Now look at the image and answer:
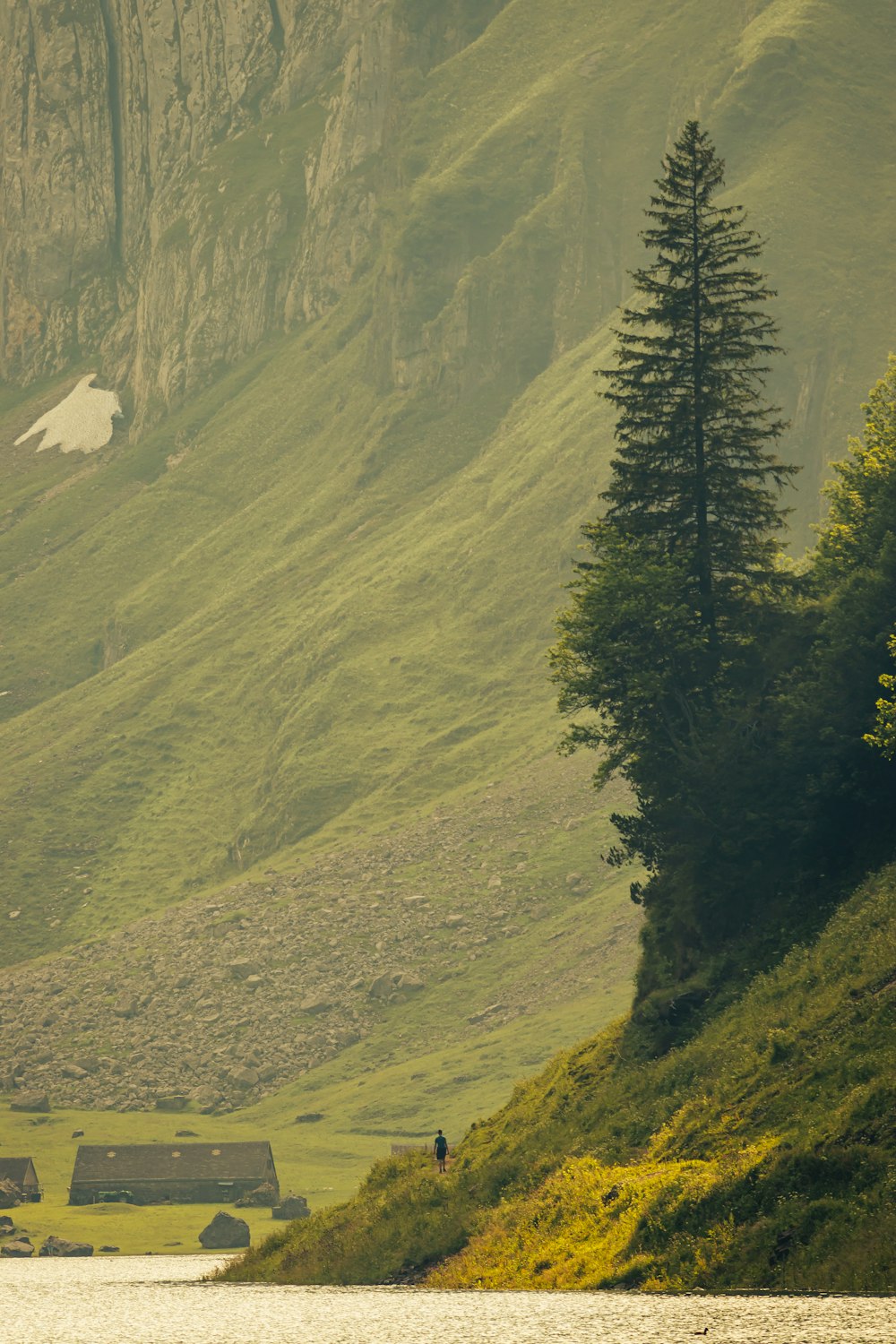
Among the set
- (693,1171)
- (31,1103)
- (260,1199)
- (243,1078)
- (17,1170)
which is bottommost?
(31,1103)

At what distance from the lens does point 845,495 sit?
67.3 metres

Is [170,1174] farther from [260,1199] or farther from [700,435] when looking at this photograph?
[700,435]

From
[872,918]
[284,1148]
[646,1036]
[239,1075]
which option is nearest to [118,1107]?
[239,1075]

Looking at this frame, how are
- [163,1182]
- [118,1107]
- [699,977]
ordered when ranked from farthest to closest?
1. [118,1107]
2. [163,1182]
3. [699,977]

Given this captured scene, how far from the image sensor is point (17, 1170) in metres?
146

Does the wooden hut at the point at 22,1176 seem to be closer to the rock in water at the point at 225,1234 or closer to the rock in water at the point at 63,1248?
the rock in water at the point at 225,1234

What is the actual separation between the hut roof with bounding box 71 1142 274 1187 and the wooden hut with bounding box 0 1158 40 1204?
3140 millimetres

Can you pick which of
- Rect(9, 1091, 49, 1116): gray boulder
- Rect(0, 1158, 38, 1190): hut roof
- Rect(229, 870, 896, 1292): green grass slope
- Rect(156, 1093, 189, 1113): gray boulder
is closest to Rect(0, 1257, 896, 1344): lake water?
Rect(229, 870, 896, 1292): green grass slope

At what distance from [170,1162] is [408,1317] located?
113933 millimetres

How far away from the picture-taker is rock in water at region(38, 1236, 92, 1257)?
120 m

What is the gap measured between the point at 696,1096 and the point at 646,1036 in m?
9.76

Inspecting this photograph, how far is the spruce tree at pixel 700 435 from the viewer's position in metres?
66.2

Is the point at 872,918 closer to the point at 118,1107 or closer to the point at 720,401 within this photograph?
the point at 720,401

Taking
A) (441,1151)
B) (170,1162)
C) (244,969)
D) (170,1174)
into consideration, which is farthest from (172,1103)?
(441,1151)
